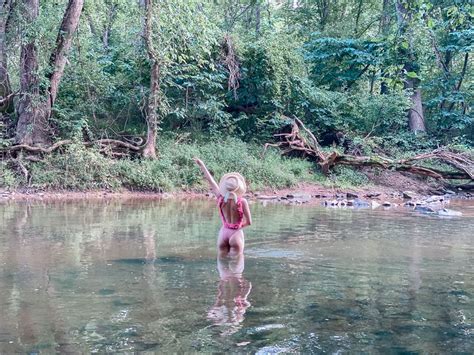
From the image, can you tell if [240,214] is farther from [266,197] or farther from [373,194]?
[373,194]

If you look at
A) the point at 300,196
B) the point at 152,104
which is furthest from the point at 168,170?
the point at 300,196

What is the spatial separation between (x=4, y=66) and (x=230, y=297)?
16446mm

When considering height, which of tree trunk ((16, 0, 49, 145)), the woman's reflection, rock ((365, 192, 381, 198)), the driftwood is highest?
tree trunk ((16, 0, 49, 145))

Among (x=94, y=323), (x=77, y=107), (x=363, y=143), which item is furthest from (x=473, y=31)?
(x=94, y=323)

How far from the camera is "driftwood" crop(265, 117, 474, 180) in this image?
21766mm

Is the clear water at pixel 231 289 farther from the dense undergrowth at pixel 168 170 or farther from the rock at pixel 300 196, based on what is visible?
the rock at pixel 300 196

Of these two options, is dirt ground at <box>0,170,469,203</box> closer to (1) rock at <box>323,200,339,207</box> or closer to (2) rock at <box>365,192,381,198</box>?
(2) rock at <box>365,192,381,198</box>

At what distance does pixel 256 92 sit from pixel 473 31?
10.0m

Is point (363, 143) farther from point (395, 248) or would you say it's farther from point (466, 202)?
point (395, 248)

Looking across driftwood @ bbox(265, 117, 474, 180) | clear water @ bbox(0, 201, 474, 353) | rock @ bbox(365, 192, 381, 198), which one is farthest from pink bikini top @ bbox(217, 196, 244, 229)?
driftwood @ bbox(265, 117, 474, 180)

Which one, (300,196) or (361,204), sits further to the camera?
(300,196)

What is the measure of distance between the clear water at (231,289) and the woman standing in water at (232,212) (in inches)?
12.8

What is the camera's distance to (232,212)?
849 cm

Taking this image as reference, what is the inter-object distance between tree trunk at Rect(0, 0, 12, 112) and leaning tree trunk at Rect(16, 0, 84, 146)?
842 mm
